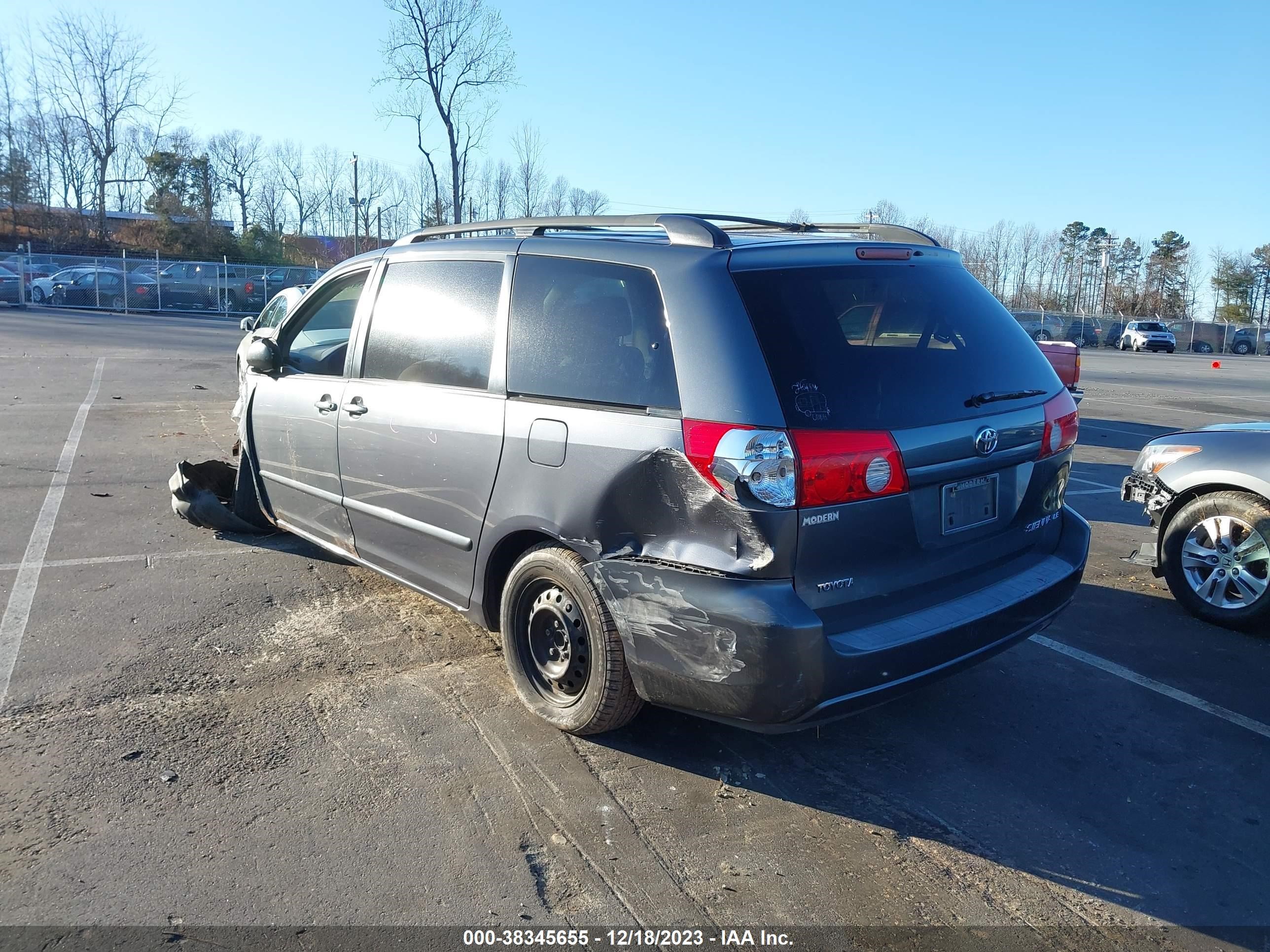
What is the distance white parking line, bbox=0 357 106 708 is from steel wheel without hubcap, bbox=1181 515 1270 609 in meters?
5.99

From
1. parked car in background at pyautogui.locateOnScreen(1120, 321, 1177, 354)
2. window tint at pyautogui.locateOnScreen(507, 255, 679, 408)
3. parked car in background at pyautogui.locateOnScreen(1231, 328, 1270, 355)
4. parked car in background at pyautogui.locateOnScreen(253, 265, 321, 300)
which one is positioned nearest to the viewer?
window tint at pyautogui.locateOnScreen(507, 255, 679, 408)

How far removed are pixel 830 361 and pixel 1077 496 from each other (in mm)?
A: 6561

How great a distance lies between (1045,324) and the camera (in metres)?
53.9

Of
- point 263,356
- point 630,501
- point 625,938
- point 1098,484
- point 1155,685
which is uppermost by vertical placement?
point 263,356

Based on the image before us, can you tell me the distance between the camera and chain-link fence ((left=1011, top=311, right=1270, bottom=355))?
2152 inches

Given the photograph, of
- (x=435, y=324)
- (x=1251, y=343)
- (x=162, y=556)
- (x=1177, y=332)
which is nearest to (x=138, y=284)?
(x=162, y=556)

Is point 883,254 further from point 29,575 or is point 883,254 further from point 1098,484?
point 1098,484

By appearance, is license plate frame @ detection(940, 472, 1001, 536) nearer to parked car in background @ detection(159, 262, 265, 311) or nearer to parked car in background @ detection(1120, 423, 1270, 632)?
parked car in background @ detection(1120, 423, 1270, 632)

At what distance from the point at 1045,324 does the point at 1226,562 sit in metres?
53.3

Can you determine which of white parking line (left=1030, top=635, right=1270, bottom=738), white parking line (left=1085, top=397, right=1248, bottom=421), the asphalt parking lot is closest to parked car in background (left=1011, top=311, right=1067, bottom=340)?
white parking line (left=1085, top=397, right=1248, bottom=421)

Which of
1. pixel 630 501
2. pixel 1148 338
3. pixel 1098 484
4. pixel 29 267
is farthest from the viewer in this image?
pixel 1148 338

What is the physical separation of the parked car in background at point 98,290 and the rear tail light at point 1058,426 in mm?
39143

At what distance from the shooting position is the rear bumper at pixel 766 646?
9.88ft

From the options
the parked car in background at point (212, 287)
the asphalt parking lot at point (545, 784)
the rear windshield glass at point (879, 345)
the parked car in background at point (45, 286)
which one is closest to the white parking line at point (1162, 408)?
the asphalt parking lot at point (545, 784)
